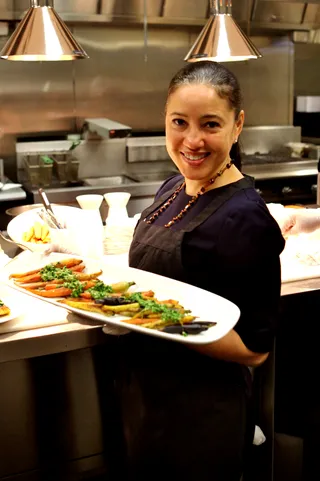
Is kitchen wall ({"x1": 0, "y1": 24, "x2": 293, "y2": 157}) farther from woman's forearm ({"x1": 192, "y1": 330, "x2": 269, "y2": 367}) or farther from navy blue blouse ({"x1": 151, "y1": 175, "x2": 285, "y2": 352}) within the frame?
woman's forearm ({"x1": 192, "y1": 330, "x2": 269, "y2": 367})

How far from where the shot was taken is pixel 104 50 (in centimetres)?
587

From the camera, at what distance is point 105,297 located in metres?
1.83

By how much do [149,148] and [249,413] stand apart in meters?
4.26

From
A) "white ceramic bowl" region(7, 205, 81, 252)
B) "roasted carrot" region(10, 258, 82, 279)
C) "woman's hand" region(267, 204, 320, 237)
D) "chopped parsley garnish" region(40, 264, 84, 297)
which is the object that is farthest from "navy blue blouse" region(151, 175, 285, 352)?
"woman's hand" region(267, 204, 320, 237)

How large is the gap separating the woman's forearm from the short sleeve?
0.08ft

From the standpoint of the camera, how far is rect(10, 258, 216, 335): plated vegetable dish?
167 centimetres

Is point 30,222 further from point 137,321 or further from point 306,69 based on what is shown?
point 306,69

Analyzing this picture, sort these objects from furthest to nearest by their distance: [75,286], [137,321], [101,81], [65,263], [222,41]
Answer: [101,81] < [222,41] < [65,263] < [75,286] < [137,321]

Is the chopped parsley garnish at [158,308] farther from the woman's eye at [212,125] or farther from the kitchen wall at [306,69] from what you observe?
the kitchen wall at [306,69]

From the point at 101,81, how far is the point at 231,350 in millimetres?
4552

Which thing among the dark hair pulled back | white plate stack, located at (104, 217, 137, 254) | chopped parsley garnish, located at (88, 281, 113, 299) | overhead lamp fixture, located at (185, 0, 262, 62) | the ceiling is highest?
the ceiling

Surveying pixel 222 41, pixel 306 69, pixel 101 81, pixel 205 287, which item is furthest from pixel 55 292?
pixel 306 69

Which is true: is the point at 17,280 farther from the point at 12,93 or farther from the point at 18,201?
the point at 12,93

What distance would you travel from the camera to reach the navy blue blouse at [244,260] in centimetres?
→ 176
